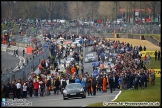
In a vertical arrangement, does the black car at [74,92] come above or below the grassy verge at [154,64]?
below

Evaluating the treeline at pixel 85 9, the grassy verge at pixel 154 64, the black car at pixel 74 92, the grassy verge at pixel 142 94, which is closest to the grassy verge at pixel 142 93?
the grassy verge at pixel 142 94

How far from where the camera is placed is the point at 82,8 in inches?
5285

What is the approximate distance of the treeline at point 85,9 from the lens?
8978 cm

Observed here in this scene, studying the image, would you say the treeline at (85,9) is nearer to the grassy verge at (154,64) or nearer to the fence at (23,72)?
the grassy verge at (154,64)

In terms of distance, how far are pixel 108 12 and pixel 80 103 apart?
96238 millimetres

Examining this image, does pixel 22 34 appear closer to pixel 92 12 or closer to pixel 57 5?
pixel 57 5

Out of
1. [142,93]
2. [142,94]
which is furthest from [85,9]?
[142,94]

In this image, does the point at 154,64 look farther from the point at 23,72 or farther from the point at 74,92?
the point at 74,92

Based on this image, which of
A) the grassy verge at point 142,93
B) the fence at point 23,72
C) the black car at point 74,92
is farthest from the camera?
the fence at point 23,72

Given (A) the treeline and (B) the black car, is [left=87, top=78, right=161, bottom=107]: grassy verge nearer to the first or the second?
(B) the black car

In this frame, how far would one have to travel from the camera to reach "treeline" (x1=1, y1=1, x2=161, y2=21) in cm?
8978

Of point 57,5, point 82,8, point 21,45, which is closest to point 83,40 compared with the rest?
point 21,45

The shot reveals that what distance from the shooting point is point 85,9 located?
13200cm

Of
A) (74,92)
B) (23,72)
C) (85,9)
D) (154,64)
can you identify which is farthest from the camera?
(85,9)
